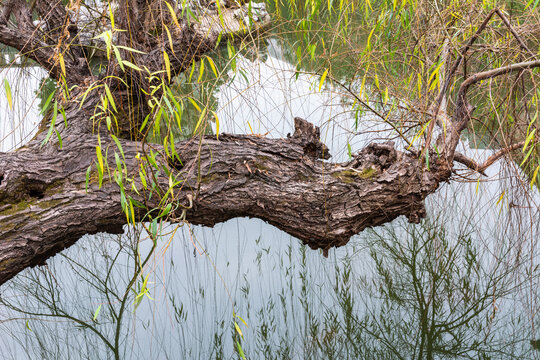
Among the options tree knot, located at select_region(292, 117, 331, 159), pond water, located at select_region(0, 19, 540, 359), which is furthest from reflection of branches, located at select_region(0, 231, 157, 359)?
tree knot, located at select_region(292, 117, 331, 159)

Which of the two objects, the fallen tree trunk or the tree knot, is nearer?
the fallen tree trunk

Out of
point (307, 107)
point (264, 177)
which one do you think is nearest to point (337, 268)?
point (307, 107)

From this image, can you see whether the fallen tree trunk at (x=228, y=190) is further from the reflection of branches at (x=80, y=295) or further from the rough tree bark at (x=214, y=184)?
the reflection of branches at (x=80, y=295)

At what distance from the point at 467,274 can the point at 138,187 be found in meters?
1.34

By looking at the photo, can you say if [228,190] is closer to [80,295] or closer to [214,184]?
[214,184]

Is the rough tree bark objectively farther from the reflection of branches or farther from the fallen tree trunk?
the reflection of branches

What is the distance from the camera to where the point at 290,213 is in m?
1.55

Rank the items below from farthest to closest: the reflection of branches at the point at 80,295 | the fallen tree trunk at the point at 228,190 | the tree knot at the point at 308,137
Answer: the reflection of branches at the point at 80,295 < the tree knot at the point at 308,137 < the fallen tree trunk at the point at 228,190

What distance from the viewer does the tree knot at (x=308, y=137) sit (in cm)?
160

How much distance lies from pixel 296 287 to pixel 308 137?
0.74 metres

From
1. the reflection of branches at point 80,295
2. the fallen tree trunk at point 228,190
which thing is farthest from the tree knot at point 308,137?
the reflection of branches at point 80,295

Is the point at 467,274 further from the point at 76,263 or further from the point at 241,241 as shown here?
the point at 76,263

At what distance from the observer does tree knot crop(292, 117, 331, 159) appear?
5.26 ft

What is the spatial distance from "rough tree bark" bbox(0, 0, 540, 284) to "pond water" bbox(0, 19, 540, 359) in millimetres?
194
